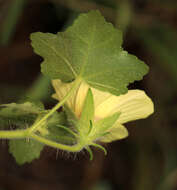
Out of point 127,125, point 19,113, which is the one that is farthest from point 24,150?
point 127,125

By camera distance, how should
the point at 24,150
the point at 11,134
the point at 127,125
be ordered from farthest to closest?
the point at 127,125
the point at 24,150
the point at 11,134

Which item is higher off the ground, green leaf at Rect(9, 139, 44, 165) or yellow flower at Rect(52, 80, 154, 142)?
yellow flower at Rect(52, 80, 154, 142)

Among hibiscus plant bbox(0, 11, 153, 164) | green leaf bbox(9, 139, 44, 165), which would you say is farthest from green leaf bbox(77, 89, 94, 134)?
green leaf bbox(9, 139, 44, 165)

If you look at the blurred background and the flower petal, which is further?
the blurred background

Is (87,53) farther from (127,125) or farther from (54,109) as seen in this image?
(127,125)

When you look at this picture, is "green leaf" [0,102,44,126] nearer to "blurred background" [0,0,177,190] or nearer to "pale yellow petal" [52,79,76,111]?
"pale yellow petal" [52,79,76,111]

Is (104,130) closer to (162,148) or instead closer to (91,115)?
(91,115)

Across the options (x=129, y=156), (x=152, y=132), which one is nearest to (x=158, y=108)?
(x=152, y=132)
